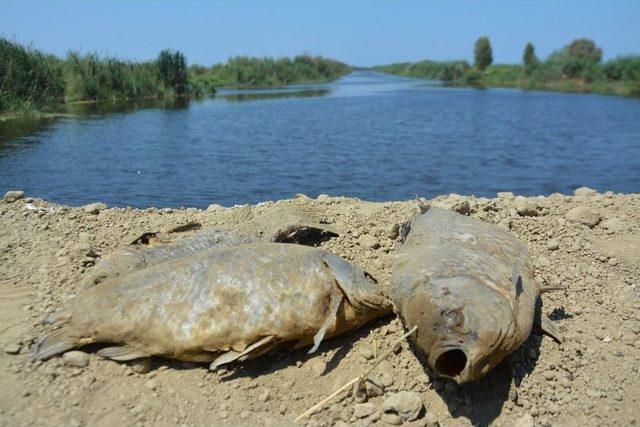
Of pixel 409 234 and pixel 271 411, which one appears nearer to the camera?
pixel 271 411

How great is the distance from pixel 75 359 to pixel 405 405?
2.62 metres

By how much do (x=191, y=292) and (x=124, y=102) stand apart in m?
35.1

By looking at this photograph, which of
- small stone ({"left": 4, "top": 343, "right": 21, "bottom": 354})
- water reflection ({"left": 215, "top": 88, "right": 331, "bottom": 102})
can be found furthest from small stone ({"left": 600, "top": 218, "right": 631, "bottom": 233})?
water reflection ({"left": 215, "top": 88, "right": 331, "bottom": 102})

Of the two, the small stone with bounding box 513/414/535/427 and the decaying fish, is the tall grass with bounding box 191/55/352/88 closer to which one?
the decaying fish

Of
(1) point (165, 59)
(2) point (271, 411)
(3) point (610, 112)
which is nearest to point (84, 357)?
(2) point (271, 411)

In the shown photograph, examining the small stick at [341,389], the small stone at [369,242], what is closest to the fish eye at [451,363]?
the small stick at [341,389]

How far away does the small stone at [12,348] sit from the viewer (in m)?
4.55

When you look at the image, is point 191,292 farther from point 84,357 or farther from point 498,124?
point 498,124

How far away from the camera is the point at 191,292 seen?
179 inches

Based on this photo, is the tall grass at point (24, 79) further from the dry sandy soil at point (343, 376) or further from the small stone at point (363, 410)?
the small stone at point (363, 410)

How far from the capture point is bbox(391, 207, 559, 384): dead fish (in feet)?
11.9

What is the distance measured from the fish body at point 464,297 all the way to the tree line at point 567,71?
47052 mm

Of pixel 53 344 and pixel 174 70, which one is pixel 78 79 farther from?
pixel 53 344

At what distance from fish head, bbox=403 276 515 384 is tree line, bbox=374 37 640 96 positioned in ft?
158
